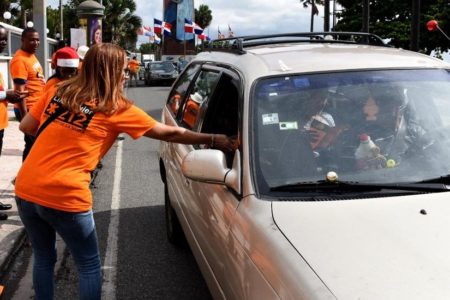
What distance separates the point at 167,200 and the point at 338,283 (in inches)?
128

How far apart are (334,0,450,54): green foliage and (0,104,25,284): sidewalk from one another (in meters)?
39.3

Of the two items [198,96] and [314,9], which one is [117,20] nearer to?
[314,9]

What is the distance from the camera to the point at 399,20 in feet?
157

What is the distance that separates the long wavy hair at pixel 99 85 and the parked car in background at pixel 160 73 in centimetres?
3088

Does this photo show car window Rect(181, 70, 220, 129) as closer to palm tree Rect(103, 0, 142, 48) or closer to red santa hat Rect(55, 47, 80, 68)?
red santa hat Rect(55, 47, 80, 68)

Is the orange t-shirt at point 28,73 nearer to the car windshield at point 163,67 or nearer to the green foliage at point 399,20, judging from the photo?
the car windshield at point 163,67

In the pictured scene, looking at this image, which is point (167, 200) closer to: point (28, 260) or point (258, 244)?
point (28, 260)

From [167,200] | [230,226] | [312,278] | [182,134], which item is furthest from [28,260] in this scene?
[312,278]

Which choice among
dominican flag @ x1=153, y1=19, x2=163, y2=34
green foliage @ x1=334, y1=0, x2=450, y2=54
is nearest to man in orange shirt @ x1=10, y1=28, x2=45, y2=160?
dominican flag @ x1=153, y1=19, x2=163, y2=34

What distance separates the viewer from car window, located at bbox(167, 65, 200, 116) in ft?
15.5

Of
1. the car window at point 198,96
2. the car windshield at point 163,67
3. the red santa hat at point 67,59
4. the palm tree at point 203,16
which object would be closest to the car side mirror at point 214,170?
the car window at point 198,96

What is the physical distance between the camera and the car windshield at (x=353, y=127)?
2662 mm

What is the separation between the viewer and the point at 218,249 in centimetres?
279

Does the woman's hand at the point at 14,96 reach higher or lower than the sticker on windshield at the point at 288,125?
higher
